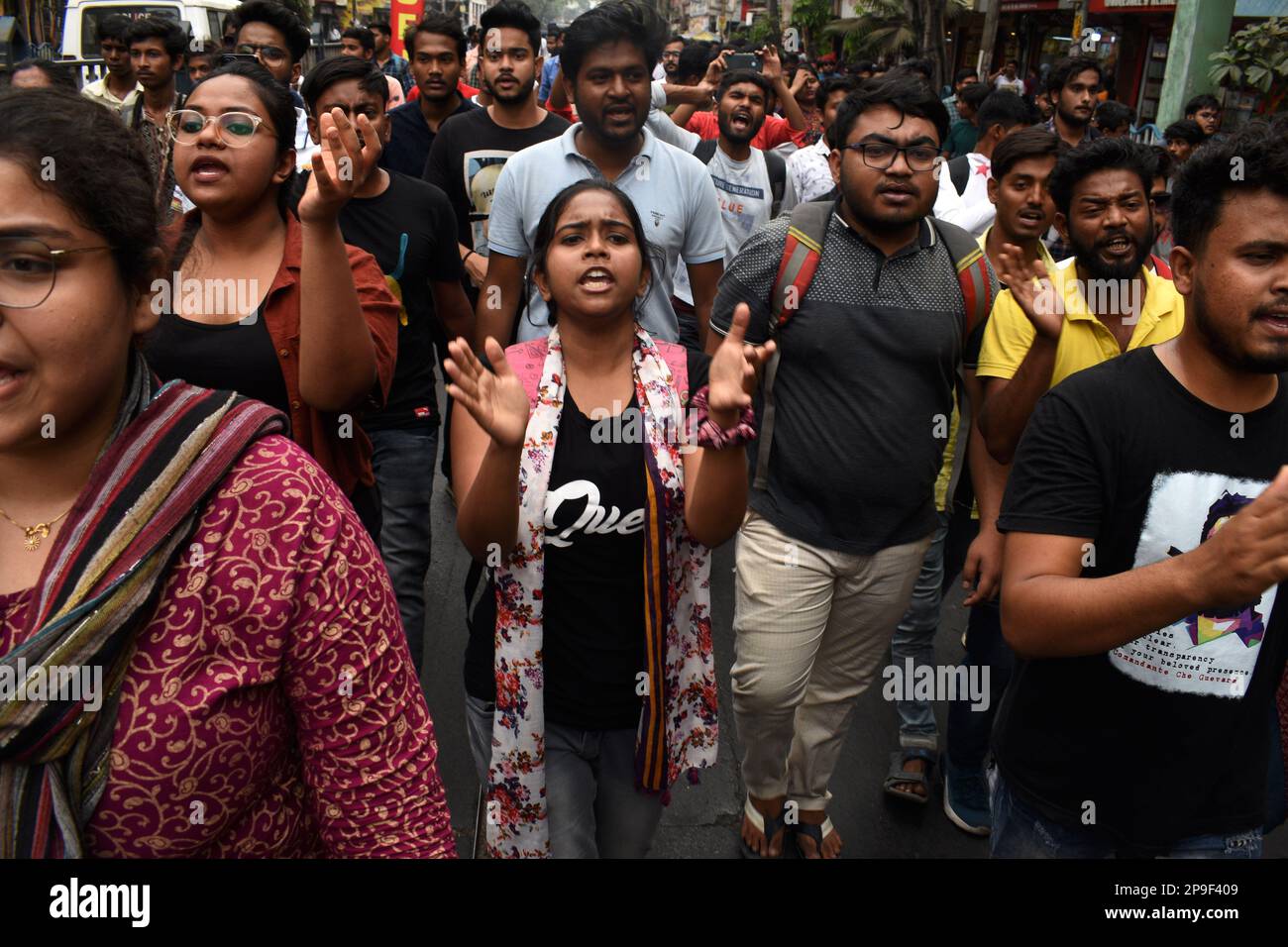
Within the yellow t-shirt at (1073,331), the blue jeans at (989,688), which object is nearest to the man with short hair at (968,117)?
the yellow t-shirt at (1073,331)

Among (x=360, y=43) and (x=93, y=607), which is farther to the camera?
(x=360, y=43)

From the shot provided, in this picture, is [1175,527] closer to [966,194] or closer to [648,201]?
[648,201]

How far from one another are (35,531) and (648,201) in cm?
275

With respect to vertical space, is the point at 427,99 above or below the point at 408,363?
above

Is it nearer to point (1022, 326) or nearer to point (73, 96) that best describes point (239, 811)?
point (73, 96)

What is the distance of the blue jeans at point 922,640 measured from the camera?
3697mm

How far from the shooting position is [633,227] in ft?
8.71

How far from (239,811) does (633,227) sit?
5.49ft

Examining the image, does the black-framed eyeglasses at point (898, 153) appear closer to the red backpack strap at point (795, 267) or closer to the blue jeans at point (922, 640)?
the red backpack strap at point (795, 267)

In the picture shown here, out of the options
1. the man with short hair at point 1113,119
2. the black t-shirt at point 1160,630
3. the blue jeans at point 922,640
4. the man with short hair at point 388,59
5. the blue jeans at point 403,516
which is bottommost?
the blue jeans at point 922,640

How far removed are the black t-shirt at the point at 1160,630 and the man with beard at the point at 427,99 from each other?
174 inches

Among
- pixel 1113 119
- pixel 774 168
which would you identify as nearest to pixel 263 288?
pixel 774 168

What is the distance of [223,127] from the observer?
255 centimetres
